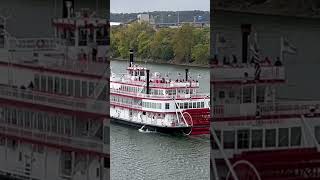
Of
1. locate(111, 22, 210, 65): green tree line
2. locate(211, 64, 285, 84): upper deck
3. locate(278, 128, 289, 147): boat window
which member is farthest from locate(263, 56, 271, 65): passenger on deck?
locate(111, 22, 210, 65): green tree line

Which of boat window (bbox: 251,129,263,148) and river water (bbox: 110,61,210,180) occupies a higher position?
boat window (bbox: 251,129,263,148)

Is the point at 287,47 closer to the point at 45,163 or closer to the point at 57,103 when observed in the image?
the point at 57,103

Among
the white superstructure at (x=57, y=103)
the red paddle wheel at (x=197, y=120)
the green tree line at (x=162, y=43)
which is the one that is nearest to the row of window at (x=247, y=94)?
the white superstructure at (x=57, y=103)

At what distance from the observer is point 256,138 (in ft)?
6.91

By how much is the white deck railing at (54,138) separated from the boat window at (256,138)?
0.51 m

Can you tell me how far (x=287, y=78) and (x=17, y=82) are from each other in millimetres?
933

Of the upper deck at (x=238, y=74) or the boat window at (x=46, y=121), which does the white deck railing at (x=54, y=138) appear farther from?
the upper deck at (x=238, y=74)

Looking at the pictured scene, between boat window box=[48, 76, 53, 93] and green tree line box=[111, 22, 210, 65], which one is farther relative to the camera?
green tree line box=[111, 22, 210, 65]

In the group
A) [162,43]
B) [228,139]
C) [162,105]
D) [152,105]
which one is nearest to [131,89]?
[152,105]

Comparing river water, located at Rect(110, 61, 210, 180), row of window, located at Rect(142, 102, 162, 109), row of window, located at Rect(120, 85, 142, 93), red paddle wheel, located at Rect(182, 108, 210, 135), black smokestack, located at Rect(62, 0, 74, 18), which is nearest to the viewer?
black smokestack, located at Rect(62, 0, 74, 18)

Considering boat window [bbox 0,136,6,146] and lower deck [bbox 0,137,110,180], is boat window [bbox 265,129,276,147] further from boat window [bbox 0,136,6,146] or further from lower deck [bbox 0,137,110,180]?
boat window [bbox 0,136,6,146]

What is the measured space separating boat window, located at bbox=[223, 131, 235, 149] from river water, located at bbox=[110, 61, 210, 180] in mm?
2585

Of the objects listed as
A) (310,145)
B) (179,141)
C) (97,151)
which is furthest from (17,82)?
(179,141)

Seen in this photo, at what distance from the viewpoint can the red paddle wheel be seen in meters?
6.90
